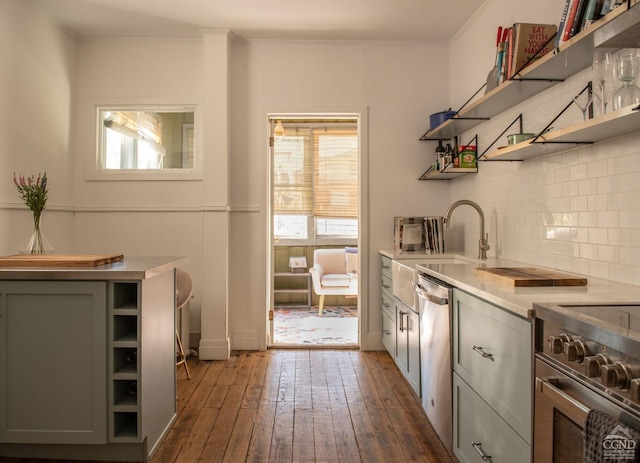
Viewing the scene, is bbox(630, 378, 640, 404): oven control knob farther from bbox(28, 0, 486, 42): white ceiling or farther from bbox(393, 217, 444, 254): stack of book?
bbox(28, 0, 486, 42): white ceiling

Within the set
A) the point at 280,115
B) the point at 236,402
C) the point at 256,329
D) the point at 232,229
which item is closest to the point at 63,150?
the point at 232,229

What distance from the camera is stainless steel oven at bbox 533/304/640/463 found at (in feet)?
2.83

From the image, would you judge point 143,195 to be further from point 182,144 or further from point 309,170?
point 309,170

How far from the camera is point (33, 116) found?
3.31 metres

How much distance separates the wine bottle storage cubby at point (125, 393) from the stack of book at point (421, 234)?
226 centimetres

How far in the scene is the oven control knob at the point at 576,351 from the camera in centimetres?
104

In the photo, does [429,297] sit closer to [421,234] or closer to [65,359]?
[421,234]

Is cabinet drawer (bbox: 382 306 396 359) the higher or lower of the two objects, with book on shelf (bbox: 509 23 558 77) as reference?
lower

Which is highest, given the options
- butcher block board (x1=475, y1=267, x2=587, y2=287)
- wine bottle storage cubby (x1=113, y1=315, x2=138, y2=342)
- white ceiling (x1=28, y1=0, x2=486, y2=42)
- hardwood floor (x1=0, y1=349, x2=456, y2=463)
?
white ceiling (x1=28, y1=0, x2=486, y2=42)

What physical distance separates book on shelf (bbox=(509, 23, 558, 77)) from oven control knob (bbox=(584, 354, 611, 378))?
1683 millimetres

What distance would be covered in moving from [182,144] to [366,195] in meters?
1.69

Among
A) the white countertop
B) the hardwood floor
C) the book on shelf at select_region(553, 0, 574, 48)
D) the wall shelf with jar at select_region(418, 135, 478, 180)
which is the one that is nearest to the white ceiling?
the wall shelf with jar at select_region(418, 135, 478, 180)

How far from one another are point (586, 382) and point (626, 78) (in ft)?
3.76

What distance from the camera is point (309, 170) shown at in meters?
6.44
